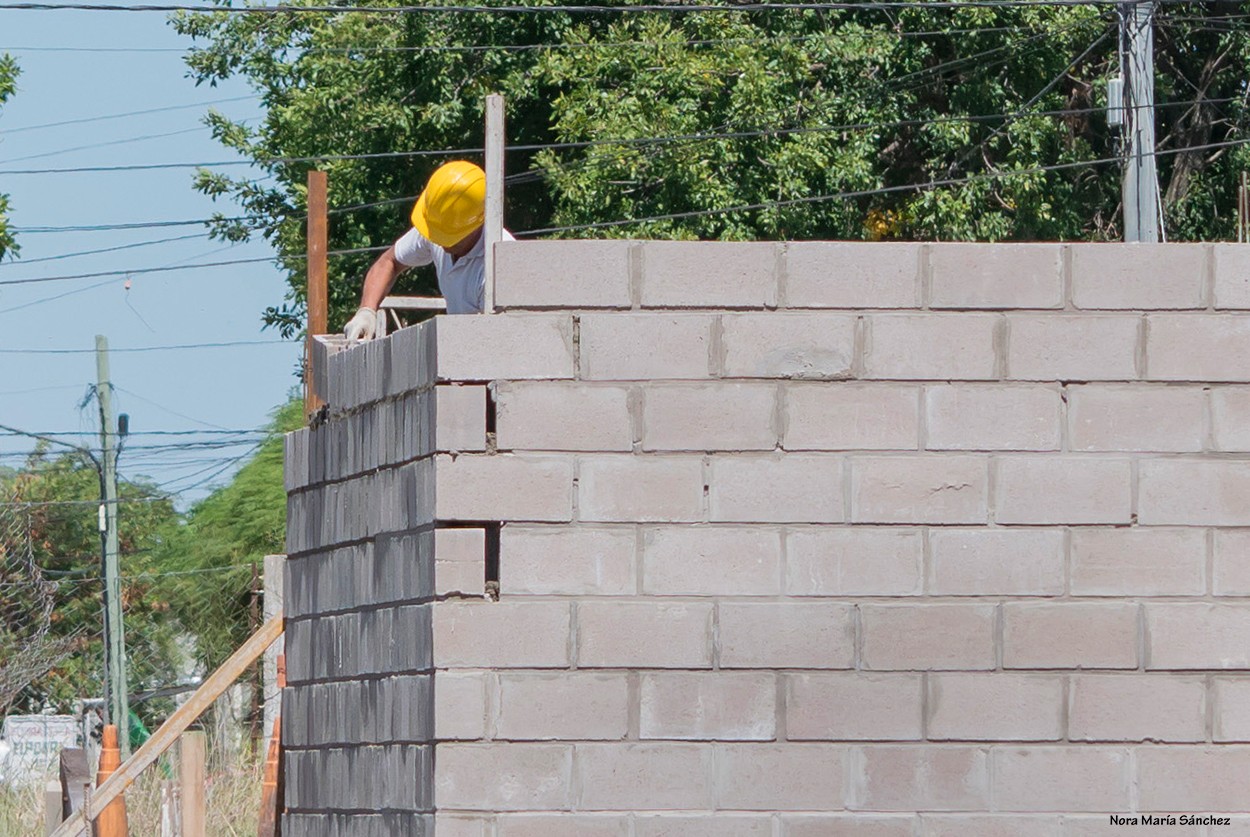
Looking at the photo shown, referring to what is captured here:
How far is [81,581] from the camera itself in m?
42.3

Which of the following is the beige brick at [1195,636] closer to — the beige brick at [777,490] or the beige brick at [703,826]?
the beige brick at [777,490]

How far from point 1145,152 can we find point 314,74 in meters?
9.39

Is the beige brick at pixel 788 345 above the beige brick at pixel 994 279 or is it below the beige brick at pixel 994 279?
below

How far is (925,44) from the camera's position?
19.4m

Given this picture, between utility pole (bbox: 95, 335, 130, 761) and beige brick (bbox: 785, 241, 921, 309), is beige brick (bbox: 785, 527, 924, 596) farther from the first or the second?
utility pole (bbox: 95, 335, 130, 761)

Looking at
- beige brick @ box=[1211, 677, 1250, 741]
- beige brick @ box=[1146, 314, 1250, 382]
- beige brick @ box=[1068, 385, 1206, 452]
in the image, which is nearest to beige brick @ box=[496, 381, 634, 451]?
beige brick @ box=[1068, 385, 1206, 452]

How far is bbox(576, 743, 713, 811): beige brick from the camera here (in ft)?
18.2

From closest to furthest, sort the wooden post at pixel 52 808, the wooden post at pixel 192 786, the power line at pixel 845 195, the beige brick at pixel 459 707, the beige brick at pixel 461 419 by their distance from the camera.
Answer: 1. the beige brick at pixel 459 707
2. the beige brick at pixel 461 419
3. the wooden post at pixel 192 786
4. the wooden post at pixel 52 808
5. the power line at pixel 845 195

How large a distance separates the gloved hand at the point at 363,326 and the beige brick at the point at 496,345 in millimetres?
1353

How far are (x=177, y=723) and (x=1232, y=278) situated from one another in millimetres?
5645

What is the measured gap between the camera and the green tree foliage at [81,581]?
1632 inches

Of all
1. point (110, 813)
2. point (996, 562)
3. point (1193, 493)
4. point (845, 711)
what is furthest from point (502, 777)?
point (110, 813)

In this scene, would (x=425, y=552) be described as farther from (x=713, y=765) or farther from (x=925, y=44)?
(x=925, y=44)

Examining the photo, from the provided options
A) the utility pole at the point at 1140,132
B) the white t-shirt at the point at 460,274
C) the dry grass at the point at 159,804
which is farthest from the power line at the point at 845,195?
the white t-shirt at the point at 460,274
